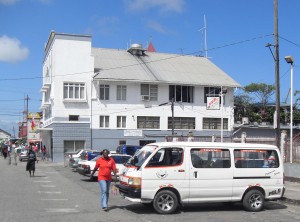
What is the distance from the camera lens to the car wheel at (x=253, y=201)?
1228 cm

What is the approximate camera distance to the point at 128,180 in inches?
455

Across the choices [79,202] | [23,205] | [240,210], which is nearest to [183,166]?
[240,210]

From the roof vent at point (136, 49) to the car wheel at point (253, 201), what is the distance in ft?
130

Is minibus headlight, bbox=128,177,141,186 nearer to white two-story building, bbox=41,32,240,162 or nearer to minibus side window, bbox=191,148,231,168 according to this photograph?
minibus side window, bbox=191,148,231,168

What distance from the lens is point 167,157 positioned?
1177cm

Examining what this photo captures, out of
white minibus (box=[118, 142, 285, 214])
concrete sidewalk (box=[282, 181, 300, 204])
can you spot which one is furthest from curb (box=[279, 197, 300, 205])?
white minibus (box=[118, 142, 285, 214])

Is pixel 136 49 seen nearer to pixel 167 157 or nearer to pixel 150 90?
pixel 150 90

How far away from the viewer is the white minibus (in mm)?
11438

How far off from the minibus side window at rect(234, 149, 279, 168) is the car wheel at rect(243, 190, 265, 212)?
0.78 meters

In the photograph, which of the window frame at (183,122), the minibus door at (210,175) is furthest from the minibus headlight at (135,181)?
the window frame at (183,122)

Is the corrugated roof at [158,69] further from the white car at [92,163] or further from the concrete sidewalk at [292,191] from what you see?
the concrete sidewalk at [292,191]

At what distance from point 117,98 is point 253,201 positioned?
3352cm

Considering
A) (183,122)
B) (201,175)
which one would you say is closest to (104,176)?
(201,175)

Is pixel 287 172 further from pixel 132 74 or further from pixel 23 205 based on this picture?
pixel 132 74
